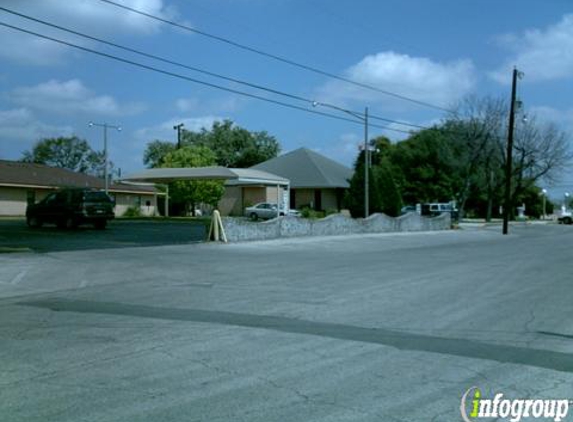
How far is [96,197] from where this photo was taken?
33.3m

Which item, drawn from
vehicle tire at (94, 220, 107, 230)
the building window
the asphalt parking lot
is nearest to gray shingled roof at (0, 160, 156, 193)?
the building window

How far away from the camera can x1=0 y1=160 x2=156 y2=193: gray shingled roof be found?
165 feet

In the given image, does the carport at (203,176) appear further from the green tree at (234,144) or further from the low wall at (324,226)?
the green tree at (234,144)

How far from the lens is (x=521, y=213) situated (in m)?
81.6

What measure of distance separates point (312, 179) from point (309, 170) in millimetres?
1879

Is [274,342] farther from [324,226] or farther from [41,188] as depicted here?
[41,188]

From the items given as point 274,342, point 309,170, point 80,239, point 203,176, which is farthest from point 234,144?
point 274,342

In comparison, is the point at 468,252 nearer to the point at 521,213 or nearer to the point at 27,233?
the point at 27,233

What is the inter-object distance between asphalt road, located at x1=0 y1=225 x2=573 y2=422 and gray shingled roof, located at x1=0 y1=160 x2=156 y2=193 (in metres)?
35.7

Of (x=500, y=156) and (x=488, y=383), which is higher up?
(x=500, y=156)

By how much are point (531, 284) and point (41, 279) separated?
10.9m

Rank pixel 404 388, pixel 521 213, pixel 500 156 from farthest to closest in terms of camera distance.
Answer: pixel 521 213, pixel 500 156, pixel 404 388

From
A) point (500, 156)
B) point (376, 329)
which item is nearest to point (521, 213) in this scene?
point (500, 156)

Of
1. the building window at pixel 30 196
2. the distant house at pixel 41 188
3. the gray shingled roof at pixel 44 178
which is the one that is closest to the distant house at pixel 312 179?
the distant house at pixel 41 188
